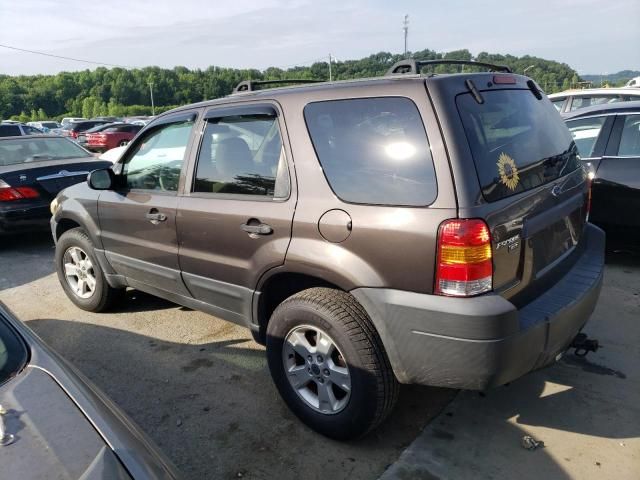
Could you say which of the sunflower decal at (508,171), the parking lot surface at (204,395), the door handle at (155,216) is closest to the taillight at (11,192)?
the parking lot surface at (204,395)

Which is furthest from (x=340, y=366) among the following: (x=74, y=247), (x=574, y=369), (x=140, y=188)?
(x=74, y=247)

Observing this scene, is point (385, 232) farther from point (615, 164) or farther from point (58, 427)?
point (615, 164)

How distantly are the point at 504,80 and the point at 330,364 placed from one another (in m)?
1.74

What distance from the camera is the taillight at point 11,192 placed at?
6.30 metres

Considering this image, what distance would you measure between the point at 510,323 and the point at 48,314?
4.08 metres

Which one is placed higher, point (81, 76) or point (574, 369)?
point (81, 76)

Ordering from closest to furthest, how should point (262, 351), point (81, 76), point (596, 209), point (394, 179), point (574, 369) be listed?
point (394, 179)
point (574, 369)
point (262, 351)
point (596, 209)
point (81, 76)

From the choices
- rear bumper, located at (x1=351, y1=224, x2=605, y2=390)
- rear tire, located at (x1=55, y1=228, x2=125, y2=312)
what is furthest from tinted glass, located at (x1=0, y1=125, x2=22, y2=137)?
rear bumper, located at (x1=351, y1=224, x2=605, y2=390)

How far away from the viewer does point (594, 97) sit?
9.23m

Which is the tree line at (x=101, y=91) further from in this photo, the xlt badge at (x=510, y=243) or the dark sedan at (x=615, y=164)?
the xlt badge at (x=510, y=243)

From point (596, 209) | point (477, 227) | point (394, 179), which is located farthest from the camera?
point (596, 209)

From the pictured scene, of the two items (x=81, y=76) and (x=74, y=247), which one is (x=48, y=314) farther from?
(x=81, y=76)

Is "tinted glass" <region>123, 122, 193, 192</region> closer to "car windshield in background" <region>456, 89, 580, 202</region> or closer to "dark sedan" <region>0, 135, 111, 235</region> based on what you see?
"car windshield in background" <region>456, 89, 580, 202</region>

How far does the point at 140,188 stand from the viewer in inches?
150
